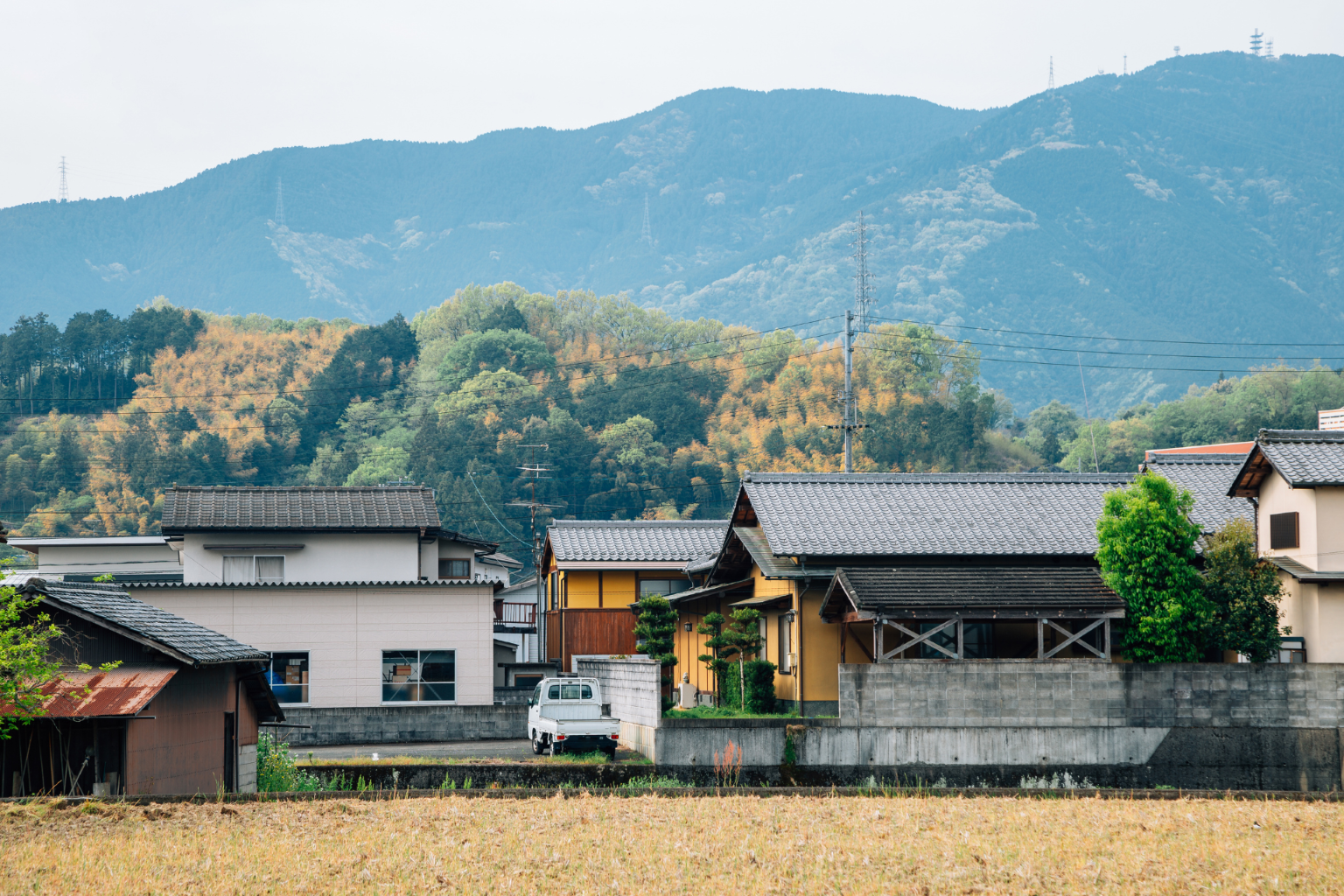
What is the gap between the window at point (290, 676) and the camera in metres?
28.0

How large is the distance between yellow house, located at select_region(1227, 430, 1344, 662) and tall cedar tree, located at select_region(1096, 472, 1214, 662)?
2517 millimetres

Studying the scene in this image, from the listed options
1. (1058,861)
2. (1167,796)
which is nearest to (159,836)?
(1058,861)

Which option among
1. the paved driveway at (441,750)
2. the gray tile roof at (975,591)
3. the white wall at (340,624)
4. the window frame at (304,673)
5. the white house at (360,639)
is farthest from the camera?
the white wall at (340,624)

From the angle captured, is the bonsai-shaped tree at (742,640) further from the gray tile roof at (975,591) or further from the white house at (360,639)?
the white house at (360,639)

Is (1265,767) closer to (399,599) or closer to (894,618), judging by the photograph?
(894,618)

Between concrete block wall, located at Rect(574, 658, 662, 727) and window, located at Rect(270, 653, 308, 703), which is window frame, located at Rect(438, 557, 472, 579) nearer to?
window, located at Rect(270, 653, 308, 703)

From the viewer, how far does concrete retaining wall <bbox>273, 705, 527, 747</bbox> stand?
2605 centimetres

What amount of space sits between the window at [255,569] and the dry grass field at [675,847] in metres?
17.3

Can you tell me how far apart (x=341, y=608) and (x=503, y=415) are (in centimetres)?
A: 5680

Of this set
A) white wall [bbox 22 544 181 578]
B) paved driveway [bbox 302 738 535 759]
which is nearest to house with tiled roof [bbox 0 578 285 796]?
paved driveway [bbox 302 738 535 759]

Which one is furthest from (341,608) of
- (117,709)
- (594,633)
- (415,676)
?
(117,709)

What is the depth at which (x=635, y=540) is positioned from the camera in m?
38.2

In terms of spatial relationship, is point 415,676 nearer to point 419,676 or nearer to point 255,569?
point 419,676

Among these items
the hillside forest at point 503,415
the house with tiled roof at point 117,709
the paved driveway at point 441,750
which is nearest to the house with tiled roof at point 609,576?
the paved driveway at point 441,750
